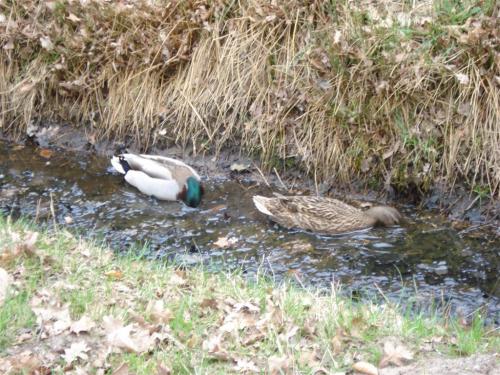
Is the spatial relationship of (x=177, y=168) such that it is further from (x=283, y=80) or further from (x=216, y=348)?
(x=216, y=348)

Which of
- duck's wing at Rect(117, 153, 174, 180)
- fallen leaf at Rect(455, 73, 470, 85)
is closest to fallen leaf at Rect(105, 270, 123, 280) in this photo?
duck's wing at Rect(117, 153, 174, 180)

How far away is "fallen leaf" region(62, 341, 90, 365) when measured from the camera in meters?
3.73

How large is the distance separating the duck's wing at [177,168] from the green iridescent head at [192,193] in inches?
2.5

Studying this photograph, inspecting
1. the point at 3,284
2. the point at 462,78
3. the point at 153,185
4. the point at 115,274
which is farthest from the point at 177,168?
the point at 3,284

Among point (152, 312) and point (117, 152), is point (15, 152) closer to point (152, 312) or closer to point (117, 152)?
point (117, 152)

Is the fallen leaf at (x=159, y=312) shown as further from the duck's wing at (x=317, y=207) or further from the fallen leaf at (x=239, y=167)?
the fallen leaf at (x=239, y=167)

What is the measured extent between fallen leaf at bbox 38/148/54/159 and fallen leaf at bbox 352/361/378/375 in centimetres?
585

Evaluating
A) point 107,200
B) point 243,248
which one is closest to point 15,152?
point 107,200

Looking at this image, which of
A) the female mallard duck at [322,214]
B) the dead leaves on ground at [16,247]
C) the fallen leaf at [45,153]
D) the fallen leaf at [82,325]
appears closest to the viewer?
the fallen leaf at [82,325]

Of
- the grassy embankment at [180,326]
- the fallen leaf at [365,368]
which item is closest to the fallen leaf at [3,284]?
the grassy embankment at [180,326]

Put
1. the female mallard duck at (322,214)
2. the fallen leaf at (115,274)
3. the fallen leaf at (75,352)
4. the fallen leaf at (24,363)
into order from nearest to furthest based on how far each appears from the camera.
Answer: the fallen leaf at (24,363), the fallen leaf at (75,352), the fallen leaf at (115,274), the female mallard duck at (322,214)

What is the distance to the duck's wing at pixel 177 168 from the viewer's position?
25.5ft

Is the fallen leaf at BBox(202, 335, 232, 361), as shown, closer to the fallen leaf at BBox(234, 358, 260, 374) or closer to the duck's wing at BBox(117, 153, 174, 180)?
the fallen leaf at BBox(234, 358, 260, 374)

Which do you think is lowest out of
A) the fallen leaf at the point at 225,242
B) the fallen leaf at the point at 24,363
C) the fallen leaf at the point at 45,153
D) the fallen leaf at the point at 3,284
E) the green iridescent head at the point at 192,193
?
the fallen leaf at the point at 225,242
